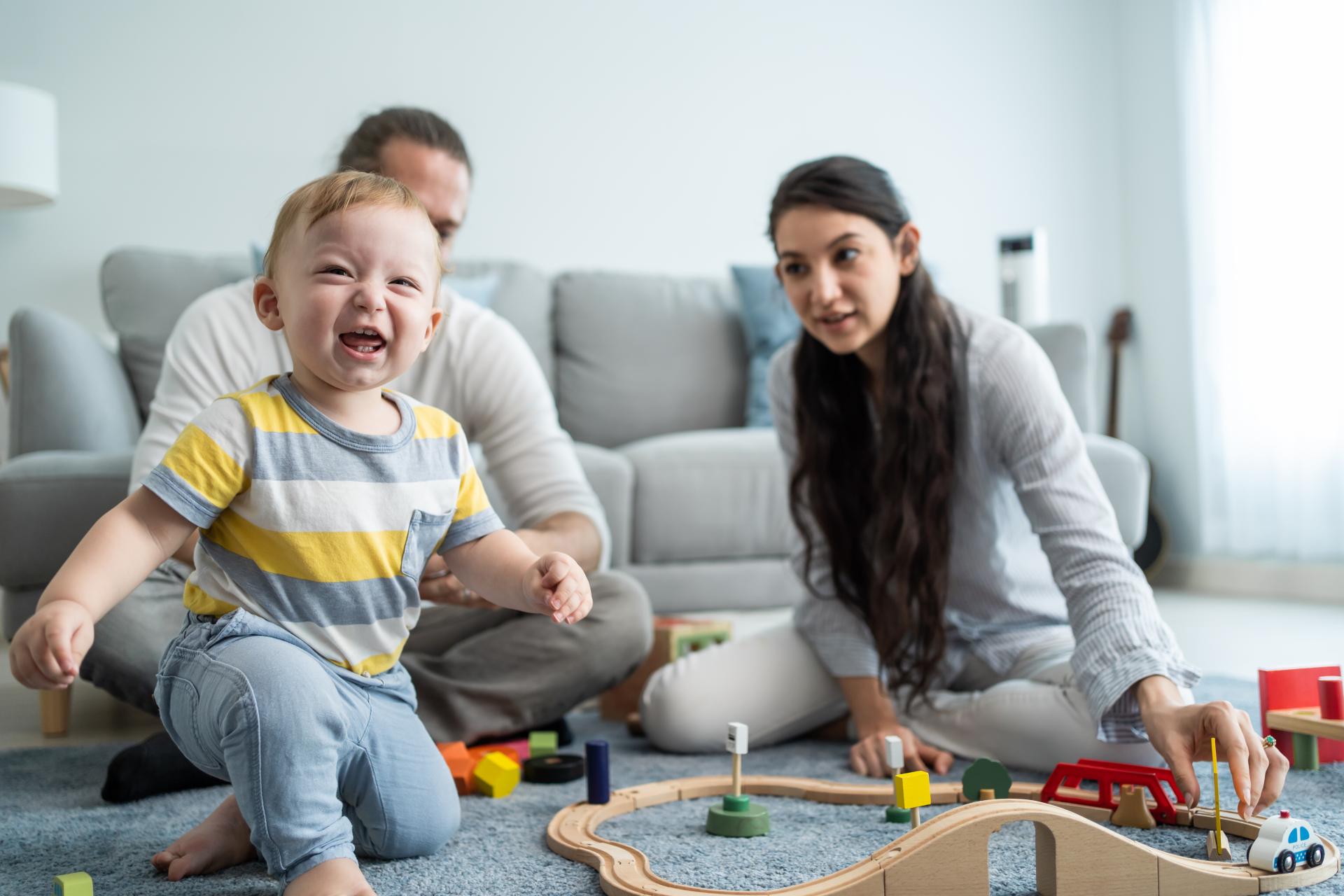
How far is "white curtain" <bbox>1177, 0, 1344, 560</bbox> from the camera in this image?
2.85 m

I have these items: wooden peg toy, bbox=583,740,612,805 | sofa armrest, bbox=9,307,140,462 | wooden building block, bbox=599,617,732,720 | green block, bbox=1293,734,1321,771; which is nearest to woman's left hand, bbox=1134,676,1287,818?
green block, bbox=1293,734,1321,771

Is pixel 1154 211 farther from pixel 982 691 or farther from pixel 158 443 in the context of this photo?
pixel 158 443

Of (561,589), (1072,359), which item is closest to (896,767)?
(561,589)

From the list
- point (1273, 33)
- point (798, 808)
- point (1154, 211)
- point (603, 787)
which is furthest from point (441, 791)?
point (1154, 211)

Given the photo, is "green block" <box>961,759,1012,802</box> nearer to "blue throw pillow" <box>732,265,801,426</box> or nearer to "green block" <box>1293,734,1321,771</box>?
"green block" <box>1293,734,1321,771</box>

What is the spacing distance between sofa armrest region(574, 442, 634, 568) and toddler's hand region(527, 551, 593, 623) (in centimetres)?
129

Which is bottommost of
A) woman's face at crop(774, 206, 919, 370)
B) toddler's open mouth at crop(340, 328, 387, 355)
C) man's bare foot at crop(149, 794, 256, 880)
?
man's bare foot at crop(149, 794, 256, 880)

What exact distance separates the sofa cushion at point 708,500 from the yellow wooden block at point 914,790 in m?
1.50

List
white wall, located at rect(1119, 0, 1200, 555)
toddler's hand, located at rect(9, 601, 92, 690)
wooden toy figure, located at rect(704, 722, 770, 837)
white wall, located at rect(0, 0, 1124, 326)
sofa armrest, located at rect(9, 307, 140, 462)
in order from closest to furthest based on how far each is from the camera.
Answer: toddler's hand, located at rect(9, 601, 92, 690), wooden toy figure, located at rect(704, 722, 770, 837), sofa armrest, located at rect(9, 307, 140, 462), white wall, located at rect(0, 0, 1124, 326), white wall, located at rect(1119, 0, 1200, 555)

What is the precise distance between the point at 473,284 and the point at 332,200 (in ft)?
5.90

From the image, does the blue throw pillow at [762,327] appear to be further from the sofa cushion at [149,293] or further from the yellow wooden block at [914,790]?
the yellow wooden block at [914,790]

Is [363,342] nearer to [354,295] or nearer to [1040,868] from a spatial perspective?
[354,295]

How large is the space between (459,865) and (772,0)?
3165mm

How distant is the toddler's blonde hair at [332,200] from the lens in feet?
2.89
